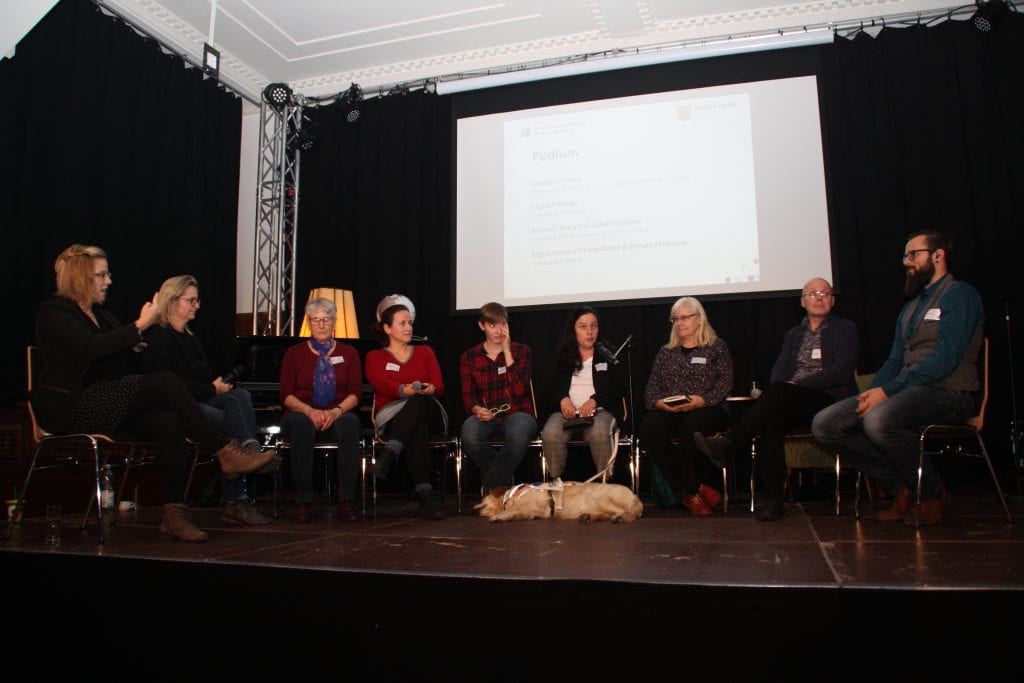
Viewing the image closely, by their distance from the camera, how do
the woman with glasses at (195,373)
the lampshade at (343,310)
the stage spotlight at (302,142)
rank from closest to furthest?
the woman with glasses at (195,373) → the lampshade at (343,310) → the stage spotlight at (302,142)

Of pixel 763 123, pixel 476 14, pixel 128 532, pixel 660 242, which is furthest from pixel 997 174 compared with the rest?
pixel 128 532

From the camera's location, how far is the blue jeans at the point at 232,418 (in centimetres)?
317

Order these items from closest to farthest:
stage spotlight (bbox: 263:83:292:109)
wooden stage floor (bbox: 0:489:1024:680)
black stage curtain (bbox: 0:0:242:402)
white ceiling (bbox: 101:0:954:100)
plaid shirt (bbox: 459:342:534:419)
Result: wooden stage floor (bbox: 0:489:1024:680) → plaid shirt (bbox: 459:342:534:419) → black stage curtain (bbox: 0:0:242:402) → white ceiling (bbox: 101:0:954:100) → stage spotlight (bbox: 263:83:292:109)

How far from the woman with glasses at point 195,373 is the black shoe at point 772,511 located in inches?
83.3

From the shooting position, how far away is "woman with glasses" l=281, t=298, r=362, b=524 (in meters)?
3.39

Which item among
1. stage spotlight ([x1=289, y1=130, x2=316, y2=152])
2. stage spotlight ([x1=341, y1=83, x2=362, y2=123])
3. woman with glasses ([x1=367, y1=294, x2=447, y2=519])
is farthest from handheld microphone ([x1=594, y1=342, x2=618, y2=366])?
stage spotlight ([x1=289, y1=130, x2=316, y2=152])

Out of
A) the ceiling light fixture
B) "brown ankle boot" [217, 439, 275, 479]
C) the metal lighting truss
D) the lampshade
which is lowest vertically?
"brown ankle boot" [217, 439, 275, 479]

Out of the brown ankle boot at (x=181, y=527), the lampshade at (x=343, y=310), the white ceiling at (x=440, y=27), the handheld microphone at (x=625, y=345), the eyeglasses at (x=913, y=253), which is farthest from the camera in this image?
the lampshade at (x=343, y=310)

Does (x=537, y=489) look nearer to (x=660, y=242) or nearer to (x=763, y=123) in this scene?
(x=660, y=242)

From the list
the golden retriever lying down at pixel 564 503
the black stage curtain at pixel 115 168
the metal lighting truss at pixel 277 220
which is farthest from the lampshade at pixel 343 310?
the golden retriever lying down at pixel 564 503

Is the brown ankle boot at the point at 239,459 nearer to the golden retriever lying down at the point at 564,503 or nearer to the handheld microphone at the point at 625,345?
the golden retriever lying down at the point at 564,503

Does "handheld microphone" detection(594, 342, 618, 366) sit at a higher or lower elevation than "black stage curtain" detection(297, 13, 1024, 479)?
lower

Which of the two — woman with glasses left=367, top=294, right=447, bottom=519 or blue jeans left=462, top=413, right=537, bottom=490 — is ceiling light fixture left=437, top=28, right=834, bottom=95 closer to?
woman with glasses left=367, top=294, right=447, bottom=519

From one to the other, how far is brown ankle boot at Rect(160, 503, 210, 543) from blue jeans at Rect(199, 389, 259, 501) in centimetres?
60
